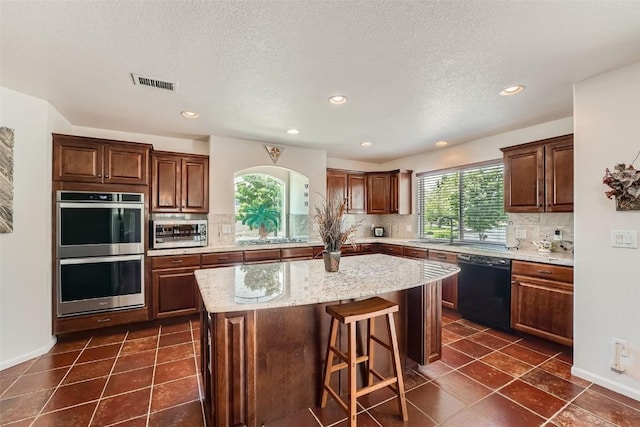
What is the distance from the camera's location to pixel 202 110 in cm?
298

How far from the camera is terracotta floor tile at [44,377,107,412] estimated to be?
199 cm

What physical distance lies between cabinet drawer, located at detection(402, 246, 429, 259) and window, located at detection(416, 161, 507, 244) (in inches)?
26.0

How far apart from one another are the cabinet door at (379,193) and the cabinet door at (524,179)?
6.79 feet

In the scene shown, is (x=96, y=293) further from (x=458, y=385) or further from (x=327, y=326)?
(x=458, y=385)

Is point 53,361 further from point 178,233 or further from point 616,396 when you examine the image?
point 616,396

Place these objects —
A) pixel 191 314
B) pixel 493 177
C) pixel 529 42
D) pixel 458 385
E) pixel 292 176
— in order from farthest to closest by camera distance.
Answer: pixel 292 176
pixel 493 177
pixel 191 314
pixel 458 385
pixel 529 42

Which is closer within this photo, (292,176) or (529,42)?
(529,42)

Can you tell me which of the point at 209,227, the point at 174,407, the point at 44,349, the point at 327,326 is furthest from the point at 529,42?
the point at 44,349

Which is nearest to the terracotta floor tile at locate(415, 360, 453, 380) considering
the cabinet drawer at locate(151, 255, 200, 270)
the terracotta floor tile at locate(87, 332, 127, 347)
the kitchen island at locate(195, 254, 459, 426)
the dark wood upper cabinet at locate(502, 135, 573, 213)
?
the kitchen island at locate(195, 254, 459, 426)


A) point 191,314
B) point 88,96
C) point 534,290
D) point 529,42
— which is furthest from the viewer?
point 191,314

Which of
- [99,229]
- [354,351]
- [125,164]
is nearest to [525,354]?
[354,351]

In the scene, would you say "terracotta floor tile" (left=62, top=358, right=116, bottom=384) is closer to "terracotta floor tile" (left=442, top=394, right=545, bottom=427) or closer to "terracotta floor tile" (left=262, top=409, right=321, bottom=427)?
"terracotta floor tile" (left=262, top=409, right=321, bottom=427)

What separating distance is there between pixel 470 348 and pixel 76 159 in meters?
4.57

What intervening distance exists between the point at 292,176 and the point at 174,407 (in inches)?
144
